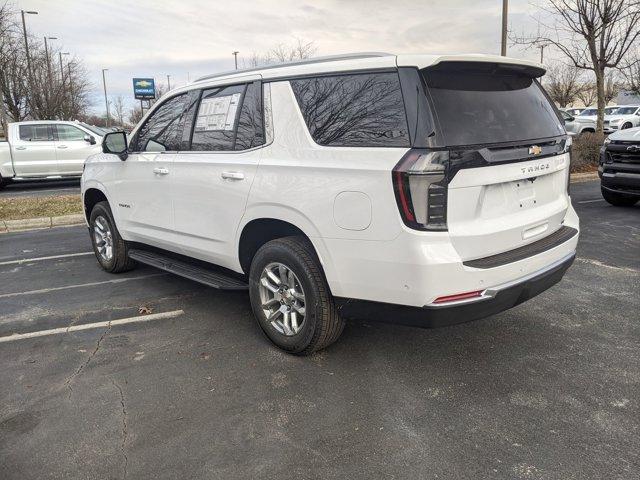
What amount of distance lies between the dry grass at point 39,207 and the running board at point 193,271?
529 centimetres

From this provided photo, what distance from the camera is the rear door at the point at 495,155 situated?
9.21ft

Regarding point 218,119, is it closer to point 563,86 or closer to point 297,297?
point 297,297

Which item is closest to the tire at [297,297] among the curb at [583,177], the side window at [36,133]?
the curb at [583,177]

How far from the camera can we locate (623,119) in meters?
25.5

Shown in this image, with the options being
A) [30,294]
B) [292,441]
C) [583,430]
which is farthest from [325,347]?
[30,294]

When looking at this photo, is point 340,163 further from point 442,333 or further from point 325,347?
point 442,333

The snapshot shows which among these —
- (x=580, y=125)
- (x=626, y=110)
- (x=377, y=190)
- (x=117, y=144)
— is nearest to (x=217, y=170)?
(x=377, y=190)

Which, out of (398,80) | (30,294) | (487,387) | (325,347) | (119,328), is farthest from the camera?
(30,294)

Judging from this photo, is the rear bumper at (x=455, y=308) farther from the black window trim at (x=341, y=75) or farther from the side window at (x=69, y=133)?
the side window at (x=69, y=133)

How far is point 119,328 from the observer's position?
4223mm

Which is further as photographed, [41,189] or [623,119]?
[623,119]

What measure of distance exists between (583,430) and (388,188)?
62.1 inches

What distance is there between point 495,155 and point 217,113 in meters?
2.15

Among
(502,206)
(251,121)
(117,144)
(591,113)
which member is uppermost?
(591,113)
